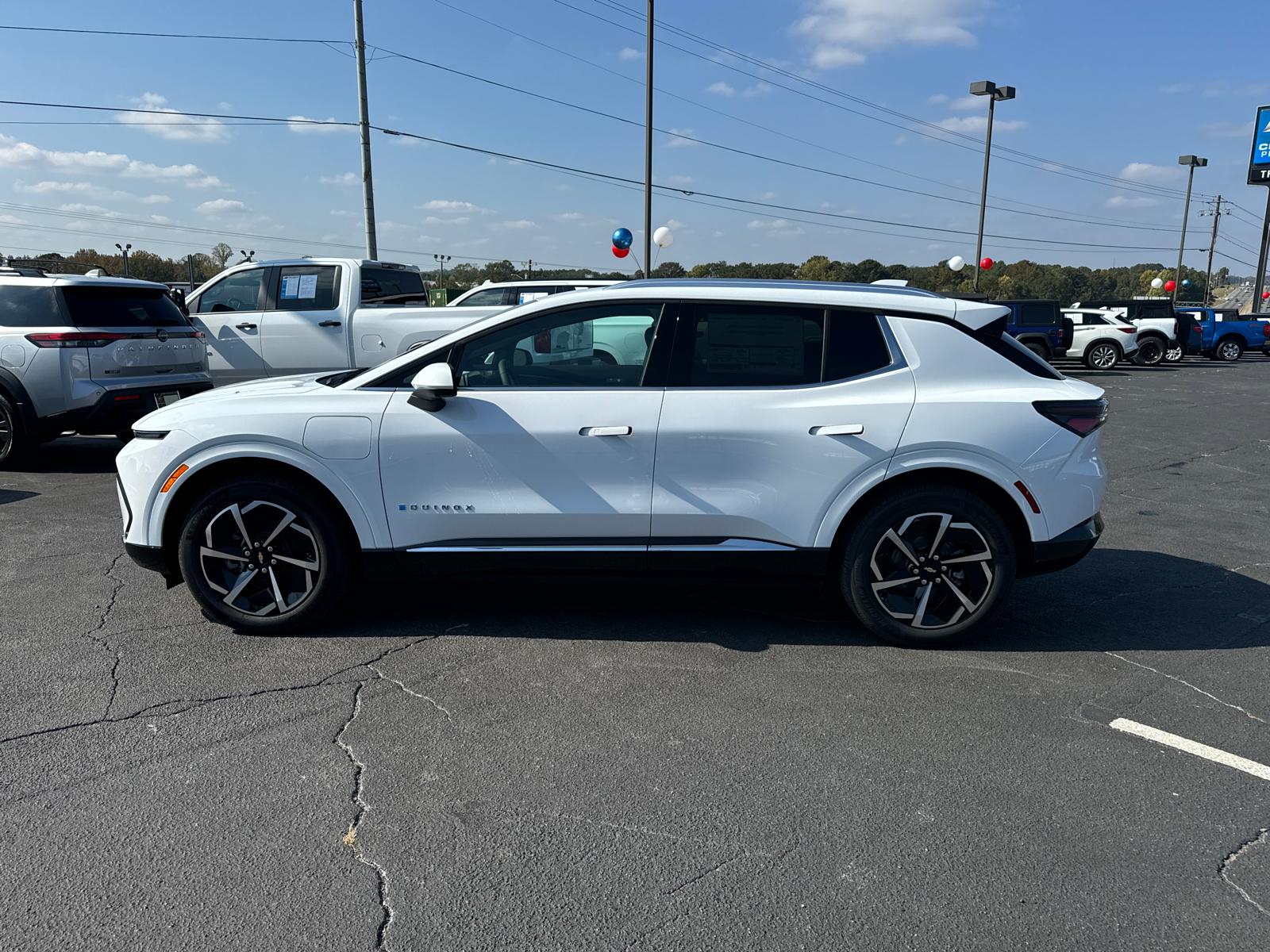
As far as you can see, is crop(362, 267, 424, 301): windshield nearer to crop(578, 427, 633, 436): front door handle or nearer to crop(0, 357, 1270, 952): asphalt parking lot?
crop(0, 357, 1270, 952): asphalt parking lot

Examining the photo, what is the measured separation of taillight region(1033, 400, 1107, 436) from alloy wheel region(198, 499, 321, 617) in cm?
346

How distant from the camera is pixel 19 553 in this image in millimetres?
5770

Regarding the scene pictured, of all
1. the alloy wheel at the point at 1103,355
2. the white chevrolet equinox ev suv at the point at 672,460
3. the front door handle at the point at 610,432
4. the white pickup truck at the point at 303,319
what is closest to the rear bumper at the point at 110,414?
the white pickup truck at the point at 303,319

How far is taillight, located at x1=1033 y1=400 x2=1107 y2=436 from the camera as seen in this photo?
411cm

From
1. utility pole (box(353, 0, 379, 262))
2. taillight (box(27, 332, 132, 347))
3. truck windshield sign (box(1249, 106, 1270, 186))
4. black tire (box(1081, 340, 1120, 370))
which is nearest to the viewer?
taillight (box(27, 332, 132, 347))

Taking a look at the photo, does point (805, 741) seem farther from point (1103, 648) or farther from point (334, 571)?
point (334, 571)

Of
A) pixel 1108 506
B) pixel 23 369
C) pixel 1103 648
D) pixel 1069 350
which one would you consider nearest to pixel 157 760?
pixel 1103 648

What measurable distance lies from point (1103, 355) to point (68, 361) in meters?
26.8

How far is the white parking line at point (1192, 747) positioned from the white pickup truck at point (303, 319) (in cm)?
803

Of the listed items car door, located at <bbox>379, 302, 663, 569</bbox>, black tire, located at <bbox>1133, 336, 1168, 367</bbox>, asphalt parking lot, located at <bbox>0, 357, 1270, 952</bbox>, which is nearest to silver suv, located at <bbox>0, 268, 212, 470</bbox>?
asphalt parking lot, located at <bbox>0, 357, 1270, 952</bbox>

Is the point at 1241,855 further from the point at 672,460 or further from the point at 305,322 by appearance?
the point at 305,322

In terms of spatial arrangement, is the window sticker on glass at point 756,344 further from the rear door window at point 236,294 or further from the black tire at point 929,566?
the rear door window at point 236,294

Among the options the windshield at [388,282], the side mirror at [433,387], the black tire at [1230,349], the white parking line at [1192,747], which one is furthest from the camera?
the black tire at [1230,349]

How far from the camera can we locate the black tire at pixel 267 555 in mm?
4242
